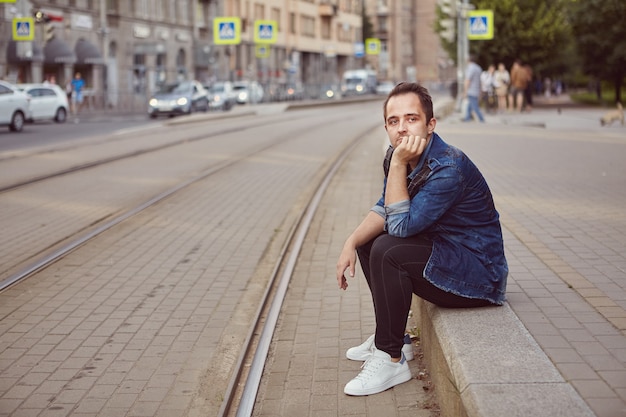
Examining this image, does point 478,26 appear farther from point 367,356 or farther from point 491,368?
point 491,368

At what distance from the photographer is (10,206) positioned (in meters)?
12.3

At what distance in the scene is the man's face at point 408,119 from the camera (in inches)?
198

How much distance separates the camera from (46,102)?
3631cm

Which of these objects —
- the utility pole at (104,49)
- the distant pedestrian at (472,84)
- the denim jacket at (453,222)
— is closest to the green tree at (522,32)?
the utility pole at (104,49)

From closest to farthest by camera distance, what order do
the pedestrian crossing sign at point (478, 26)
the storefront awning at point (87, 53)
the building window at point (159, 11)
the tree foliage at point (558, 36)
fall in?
the pedestrian crossing sign at point (478, 26) < the tree foliage at point (558, 36) < the storefront awning at point (87, 53) < the building window at point (159, 11)

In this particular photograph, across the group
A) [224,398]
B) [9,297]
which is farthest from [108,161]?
[224,398]

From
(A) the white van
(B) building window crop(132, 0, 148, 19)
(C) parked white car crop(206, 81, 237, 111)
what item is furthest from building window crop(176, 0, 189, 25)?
(A) the white van

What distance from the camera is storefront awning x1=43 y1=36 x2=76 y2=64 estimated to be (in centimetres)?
4553

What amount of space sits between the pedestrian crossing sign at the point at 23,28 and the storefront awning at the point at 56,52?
5605mm

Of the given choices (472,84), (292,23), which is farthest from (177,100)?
(292,23)

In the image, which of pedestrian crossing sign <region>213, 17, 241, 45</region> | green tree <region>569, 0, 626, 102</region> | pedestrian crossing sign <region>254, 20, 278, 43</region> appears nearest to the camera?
green tree <region>569, 0, 626, 102</region>

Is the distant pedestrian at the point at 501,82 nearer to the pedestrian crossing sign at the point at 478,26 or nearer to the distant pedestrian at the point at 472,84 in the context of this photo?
the pedestrian crossing sign at the point at 478,26

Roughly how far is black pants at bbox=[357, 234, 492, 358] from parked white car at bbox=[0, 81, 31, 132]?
1059 inches

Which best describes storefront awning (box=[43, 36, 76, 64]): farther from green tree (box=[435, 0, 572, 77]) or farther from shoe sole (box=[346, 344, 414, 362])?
shoe sole (box=[346, 344, 414, 362])
